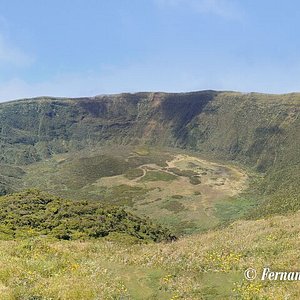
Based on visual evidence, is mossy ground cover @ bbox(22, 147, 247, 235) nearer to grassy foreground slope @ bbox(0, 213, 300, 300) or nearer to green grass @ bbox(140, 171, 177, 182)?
green grass @ bbox(140, 171, 177, 182)

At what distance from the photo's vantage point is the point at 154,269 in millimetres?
17859

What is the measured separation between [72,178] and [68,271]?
185389mm

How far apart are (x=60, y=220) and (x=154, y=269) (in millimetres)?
26765

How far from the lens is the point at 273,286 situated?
45.2ft

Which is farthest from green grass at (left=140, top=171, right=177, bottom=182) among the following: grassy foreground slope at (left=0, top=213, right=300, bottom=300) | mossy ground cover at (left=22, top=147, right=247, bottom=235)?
grassy foreground slope at (left=0, top=213, right=300, bottom=300)

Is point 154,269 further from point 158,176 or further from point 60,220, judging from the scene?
point 158,176

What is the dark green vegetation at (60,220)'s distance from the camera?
37.1 meters

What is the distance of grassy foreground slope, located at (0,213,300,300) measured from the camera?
14.2 metres

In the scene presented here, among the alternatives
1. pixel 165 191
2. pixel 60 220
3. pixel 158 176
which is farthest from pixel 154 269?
pixel 158 176

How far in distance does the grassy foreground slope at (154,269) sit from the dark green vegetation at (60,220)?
46.5 ft

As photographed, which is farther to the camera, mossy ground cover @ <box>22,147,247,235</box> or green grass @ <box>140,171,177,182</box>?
green grass @ <box>140,171,177,182</box>

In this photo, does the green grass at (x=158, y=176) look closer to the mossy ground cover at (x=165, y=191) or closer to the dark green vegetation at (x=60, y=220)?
the mossy ground cover at (x=165, y=191)

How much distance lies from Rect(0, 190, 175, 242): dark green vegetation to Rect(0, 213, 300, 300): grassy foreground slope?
1418cm

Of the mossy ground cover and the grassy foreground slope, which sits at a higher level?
the grassy foreground slope
